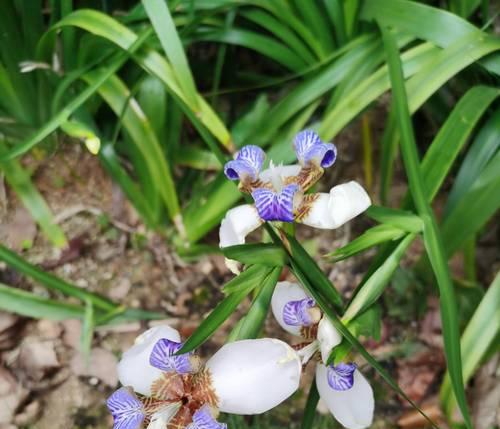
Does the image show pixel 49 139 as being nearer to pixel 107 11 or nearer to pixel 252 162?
pixel 107 11

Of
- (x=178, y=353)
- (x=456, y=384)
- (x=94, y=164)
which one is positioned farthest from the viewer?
(x=94, y=164)

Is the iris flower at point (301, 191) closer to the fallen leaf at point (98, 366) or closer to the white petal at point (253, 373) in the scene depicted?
the white petal at point (253, 373)

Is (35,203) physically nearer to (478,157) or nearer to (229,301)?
(229,301)

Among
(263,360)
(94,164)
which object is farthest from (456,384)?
(94,164)

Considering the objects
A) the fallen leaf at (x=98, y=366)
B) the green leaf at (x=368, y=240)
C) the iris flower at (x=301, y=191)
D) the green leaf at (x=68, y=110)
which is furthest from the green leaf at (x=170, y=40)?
the fallen leaf at (x=98, y=366)

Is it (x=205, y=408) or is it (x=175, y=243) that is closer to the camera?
(x=205, y=408)

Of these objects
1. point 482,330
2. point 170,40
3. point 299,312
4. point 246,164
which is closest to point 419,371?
point 482,330

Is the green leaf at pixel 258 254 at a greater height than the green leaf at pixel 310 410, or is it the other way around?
the green leaf at pixel 258 254
